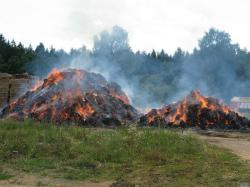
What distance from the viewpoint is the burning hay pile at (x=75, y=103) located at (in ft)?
73.8

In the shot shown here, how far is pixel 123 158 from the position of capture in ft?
37.2

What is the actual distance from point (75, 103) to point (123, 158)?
11.8 m

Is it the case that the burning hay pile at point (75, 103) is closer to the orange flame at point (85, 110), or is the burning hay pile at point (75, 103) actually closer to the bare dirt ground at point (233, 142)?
the orange flame at point (85, 110)

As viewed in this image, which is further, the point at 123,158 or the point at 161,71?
the point at 161,71

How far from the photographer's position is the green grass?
955cm

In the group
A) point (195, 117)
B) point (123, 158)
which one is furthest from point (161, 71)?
point (123, 158)

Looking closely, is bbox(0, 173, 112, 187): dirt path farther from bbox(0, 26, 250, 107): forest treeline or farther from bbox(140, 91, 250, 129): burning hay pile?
bbox(0, 26, 250, 107): forest treeline

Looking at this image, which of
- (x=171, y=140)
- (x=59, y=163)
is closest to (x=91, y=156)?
(x=59, y=163)

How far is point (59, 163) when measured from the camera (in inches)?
429

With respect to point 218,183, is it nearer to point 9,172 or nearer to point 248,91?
point 9,172

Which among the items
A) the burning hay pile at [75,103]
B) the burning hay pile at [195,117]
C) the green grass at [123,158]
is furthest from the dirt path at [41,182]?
the burning hay pile at [195,117]

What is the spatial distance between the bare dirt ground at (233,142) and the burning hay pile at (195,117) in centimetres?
300

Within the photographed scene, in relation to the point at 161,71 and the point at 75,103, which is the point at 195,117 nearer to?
the point at 75,103

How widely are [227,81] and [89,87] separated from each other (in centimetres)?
2158
